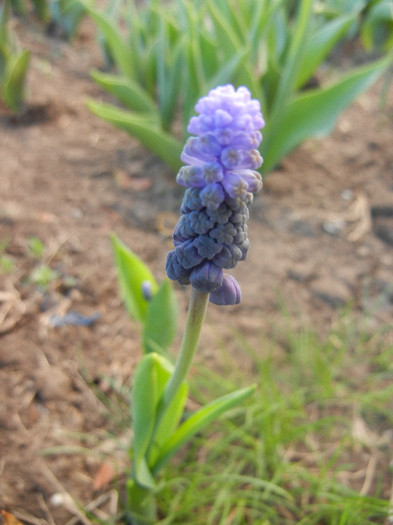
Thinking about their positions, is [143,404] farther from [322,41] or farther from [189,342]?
[322,41]

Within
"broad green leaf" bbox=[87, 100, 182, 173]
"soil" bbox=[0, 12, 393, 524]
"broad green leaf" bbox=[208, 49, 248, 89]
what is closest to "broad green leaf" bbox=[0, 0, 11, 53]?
"soil" bbox=[0, 12, 393, 524]

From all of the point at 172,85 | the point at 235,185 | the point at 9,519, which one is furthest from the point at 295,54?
the point at 9,519

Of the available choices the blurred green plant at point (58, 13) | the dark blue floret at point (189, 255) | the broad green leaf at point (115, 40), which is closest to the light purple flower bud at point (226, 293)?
the dark blue floret at point (189, 255)

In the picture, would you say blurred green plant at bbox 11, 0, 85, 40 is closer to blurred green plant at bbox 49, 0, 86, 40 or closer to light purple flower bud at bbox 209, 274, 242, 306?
blurred green plant at bbox 49, 0, 86, 40

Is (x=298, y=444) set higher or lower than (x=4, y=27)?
lower

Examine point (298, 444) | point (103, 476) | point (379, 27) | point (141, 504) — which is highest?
point (379, 27)

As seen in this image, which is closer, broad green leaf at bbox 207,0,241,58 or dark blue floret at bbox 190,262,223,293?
dark blue floret at bbox 190,262,223,293

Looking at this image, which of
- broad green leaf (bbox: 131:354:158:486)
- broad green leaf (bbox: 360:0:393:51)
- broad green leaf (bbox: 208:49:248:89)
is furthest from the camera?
broad green leaf (bbox: 360:0:393:51)
